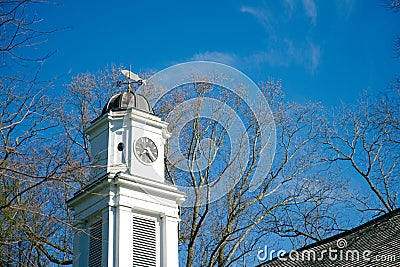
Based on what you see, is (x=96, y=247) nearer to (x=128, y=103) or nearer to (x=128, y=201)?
(x=128, y=201)

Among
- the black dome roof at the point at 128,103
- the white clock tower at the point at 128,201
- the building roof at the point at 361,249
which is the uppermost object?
the black dome roof at the point at 128,103

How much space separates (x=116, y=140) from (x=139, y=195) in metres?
1.75

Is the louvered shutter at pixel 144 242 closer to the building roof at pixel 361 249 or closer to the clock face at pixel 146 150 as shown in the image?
the clock face at pixel 146 150

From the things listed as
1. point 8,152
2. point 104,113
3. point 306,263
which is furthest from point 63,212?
point 8,152

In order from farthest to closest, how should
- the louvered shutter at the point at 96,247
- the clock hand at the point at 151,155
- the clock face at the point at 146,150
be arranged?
1. the clock hand at the point at 151,155
2. the clock face at the point at 146,150
3. the louvered shutter at the point at 96,247

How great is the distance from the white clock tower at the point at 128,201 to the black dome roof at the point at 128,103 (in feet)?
0.14

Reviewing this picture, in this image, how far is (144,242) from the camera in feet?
58.6

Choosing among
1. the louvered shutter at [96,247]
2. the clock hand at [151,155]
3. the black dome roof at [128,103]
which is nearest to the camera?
the louvered shutter at [96,247]

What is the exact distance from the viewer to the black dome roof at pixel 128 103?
19.7 metres

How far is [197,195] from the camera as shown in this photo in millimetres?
25734

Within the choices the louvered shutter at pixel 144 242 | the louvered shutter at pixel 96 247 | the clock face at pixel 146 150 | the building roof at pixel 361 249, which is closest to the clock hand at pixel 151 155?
the clock face at pixel 146 150

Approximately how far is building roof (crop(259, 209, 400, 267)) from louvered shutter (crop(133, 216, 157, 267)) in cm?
366

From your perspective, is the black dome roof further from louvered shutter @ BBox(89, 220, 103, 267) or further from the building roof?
the building roof

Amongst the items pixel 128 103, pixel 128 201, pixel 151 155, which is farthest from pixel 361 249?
pixel 128 103
